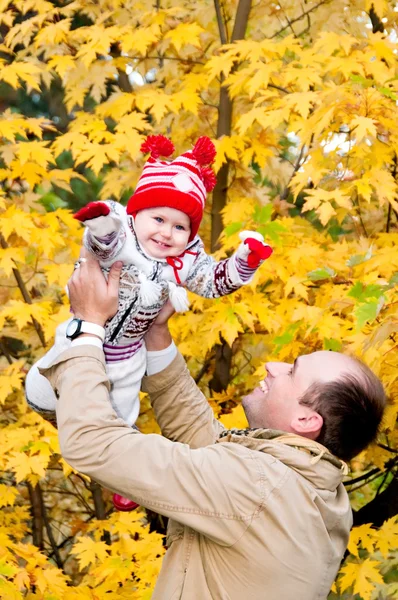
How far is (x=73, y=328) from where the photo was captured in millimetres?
2135

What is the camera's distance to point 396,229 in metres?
4.44

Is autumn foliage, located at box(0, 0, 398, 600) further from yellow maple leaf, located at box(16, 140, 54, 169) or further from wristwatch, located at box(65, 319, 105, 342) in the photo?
wristwatch, located at box(65, 319, 105, 342)

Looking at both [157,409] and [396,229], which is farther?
[396,229]

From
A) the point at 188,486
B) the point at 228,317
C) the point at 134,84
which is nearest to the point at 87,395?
the point at 188,486

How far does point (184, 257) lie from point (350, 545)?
1964mm

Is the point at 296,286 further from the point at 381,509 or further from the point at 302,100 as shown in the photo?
the point at 381,509

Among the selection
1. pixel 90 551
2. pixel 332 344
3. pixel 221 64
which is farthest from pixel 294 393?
pixel 221 64

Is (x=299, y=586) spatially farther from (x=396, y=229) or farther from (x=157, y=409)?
(x=396, y=229)

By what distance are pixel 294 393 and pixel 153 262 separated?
61 cm

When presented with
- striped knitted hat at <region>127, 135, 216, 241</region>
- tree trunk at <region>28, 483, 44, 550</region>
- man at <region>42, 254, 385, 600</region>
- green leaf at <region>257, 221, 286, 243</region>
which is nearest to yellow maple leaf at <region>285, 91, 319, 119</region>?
green leaf at <region>257, 221, 286, 243</region>

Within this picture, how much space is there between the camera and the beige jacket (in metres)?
1.91

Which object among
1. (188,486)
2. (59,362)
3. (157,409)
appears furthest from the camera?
(157,409)

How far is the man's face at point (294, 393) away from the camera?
2221 mm

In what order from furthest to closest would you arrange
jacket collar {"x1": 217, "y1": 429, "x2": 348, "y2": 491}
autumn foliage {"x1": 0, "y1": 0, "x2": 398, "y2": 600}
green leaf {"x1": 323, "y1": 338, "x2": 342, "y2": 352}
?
1. autumn foliage {"x1": 0, "y1": 0, "x2": 398, "y2": 600}
2. green leaf {"x1": 323, "y1": 338, "x2": 342, "y2": 352}
3. jacket collar {"x1": 217, "y1": 429, "x2": 348, "y2": 491}
